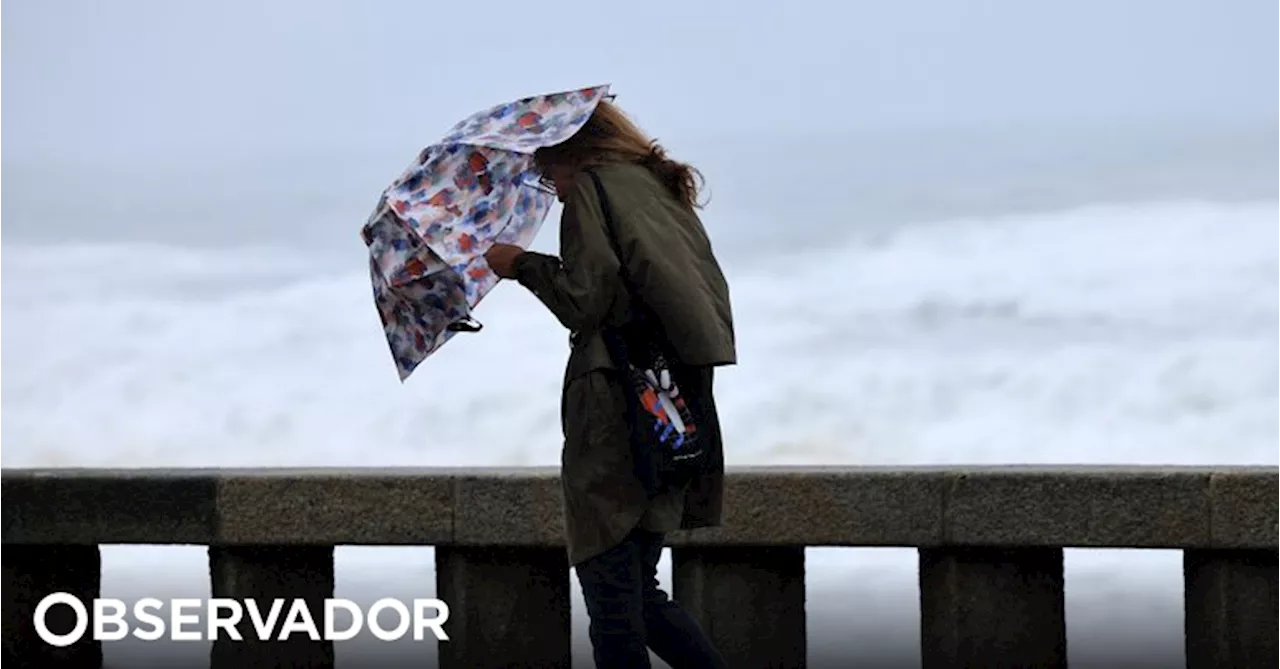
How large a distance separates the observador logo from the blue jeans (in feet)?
7.92

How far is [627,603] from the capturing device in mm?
5129

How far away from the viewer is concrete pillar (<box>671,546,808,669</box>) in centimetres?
751

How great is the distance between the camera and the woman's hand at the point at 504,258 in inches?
203

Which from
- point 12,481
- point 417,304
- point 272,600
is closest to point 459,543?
point 272,600

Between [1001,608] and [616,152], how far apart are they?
9.63ft

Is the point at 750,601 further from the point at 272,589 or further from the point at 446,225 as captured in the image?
the point at 446,225

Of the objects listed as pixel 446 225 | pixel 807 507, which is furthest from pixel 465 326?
pixel 807 507

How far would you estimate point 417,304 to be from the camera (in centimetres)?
542

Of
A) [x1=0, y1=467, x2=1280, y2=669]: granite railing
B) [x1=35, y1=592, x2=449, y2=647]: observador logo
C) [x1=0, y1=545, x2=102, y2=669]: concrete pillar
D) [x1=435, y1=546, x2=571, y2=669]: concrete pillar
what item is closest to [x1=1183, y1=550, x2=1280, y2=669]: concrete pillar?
[x1=0, y1=467, x2=1280, y2=669]: granite railing

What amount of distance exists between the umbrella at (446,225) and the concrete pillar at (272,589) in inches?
100

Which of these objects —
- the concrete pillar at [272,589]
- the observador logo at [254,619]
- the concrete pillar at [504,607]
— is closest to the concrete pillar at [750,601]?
the concrete pillar at [504,607]

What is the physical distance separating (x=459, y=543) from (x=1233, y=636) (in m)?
2.61

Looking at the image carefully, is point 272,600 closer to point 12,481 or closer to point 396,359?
point 12,481

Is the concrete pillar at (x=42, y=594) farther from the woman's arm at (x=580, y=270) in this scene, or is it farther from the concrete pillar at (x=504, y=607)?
the woman's arm at (x=580, y=270)
